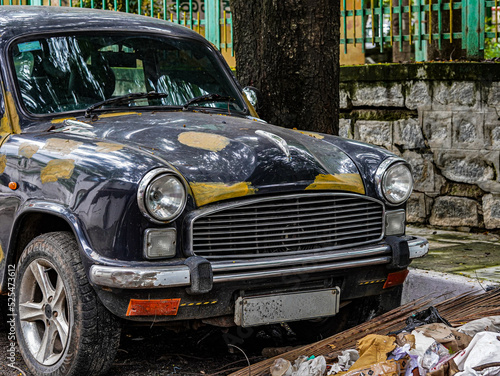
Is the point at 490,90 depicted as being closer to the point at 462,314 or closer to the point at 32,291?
the point at 462,314

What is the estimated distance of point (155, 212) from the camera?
358 cm

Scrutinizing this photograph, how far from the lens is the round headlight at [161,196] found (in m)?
3.56

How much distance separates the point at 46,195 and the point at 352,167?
1.56 m

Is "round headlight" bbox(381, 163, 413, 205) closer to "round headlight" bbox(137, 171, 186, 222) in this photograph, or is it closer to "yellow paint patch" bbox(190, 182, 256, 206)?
"yellow paint patch" bbox(190, 182, 256, 206)

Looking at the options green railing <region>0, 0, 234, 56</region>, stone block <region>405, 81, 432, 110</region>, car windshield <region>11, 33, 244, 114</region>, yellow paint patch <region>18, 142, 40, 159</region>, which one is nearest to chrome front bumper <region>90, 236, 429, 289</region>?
yellow paint patch <region>18, 142, 40, 159</region>

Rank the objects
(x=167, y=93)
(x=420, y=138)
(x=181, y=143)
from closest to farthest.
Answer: (x=181, y=143), (x=167, y=93), (x=420, y=138)

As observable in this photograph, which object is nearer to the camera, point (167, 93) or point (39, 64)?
point (39, 64)

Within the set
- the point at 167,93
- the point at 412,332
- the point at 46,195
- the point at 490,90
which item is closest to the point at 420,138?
the point at 490,90

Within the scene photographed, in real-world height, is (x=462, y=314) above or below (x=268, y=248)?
below

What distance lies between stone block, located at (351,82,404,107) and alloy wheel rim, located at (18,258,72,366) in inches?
174

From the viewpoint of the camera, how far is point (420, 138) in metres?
7.41

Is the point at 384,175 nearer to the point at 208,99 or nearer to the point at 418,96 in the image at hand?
the point at 208,99

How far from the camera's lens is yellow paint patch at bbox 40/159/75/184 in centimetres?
384

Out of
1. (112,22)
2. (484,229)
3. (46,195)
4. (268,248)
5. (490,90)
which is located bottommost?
(484,229)
